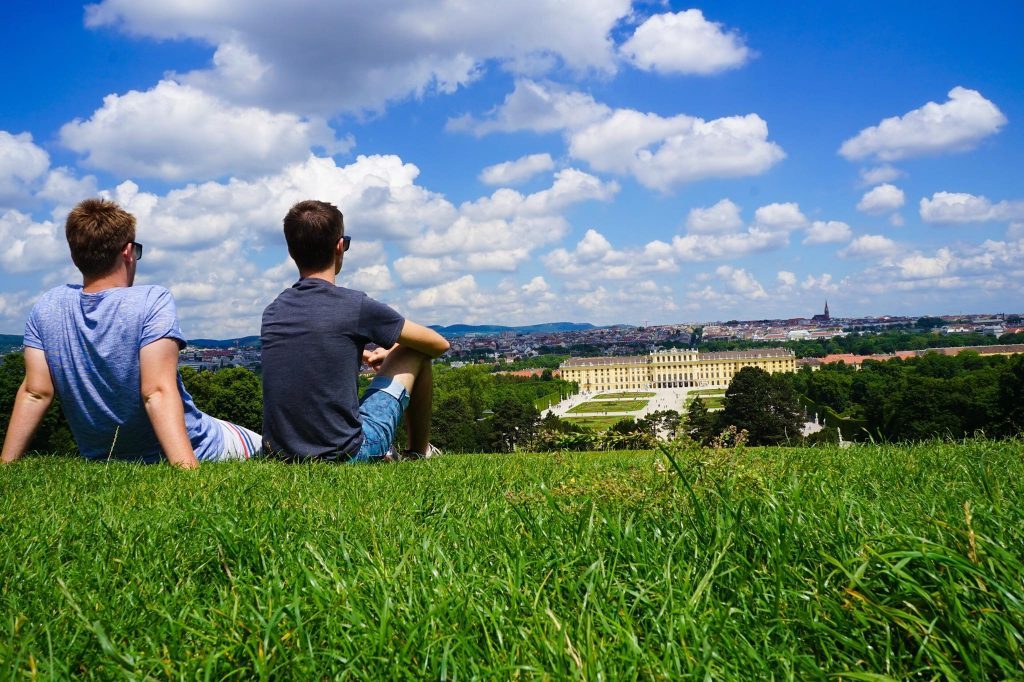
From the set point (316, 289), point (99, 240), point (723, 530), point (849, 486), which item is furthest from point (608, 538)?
point (99, 240)

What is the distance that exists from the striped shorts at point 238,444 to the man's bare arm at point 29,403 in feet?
3.21

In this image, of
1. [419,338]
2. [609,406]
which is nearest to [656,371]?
[609,406]

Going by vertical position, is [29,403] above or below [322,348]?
below

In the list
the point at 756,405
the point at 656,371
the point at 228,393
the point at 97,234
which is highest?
the point at 97,234

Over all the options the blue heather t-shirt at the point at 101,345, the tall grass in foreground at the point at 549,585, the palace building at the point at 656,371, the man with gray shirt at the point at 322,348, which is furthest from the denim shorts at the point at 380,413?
the palace building at the point at 656,371

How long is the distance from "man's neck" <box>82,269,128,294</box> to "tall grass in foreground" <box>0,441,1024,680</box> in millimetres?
1975

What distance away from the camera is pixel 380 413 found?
488cm

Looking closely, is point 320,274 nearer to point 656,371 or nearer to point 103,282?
point 103,282

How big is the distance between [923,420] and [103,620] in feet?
147

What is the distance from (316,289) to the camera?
15.1 ft

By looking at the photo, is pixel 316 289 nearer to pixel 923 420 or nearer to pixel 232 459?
pixel 232 459

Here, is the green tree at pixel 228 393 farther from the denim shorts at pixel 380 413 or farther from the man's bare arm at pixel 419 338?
the man's bare arm at pixel 419 338

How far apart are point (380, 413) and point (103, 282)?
178cm

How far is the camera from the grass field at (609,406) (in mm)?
88488
